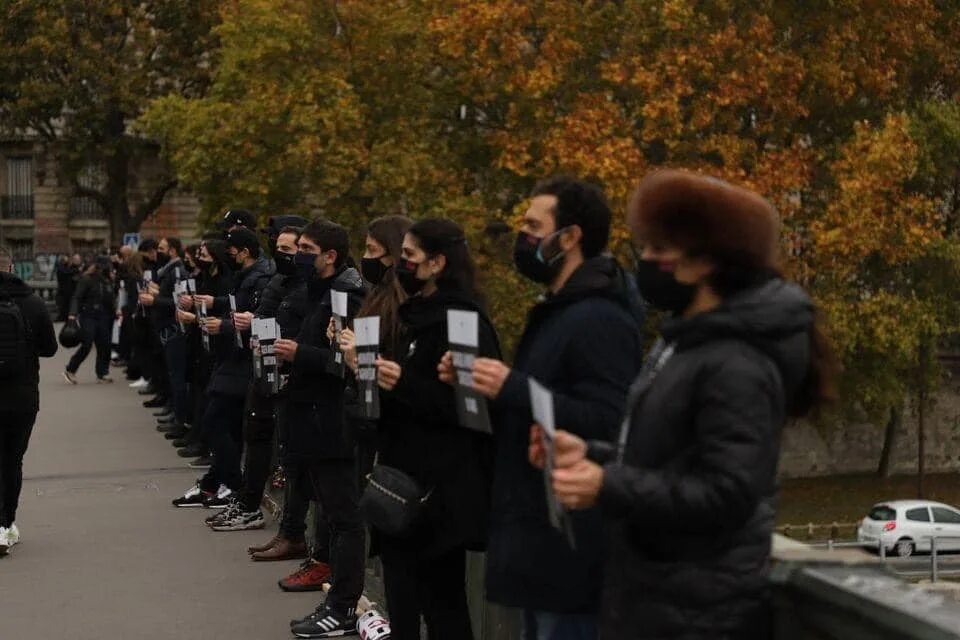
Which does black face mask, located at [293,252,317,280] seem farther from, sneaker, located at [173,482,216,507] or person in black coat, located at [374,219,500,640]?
sneaker, located at [173,482,216,507]

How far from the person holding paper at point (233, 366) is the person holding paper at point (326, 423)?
2.97m

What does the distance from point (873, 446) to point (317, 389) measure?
1461 inches

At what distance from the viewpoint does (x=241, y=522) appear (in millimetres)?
12688

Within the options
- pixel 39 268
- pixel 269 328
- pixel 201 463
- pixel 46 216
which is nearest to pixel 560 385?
pixel 269 328

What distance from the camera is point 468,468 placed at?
664cm

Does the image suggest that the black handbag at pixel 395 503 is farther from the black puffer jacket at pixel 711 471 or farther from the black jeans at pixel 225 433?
the black jeans at pixel 225 433

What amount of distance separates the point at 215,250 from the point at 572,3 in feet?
65.0

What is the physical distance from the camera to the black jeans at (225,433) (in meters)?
13.0

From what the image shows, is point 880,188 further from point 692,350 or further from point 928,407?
point 692,350

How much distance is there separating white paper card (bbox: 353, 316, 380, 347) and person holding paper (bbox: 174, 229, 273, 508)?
18.0ft

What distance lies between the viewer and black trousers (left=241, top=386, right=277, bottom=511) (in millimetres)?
11781

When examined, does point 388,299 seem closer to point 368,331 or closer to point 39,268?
point 368,331

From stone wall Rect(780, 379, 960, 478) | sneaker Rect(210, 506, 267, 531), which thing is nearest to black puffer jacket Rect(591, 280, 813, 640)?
sneaker Rect(210, 506, 267, 531)

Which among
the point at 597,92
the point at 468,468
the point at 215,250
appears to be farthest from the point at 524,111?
the point at 468,468
